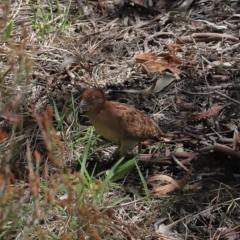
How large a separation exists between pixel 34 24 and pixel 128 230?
9.90 ft

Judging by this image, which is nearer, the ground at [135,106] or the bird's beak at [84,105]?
the ground at [135,106]

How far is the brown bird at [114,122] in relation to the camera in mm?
5625

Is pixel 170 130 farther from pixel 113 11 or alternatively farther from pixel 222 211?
pixel 113 11

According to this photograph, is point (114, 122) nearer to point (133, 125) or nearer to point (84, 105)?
point (133, 125)

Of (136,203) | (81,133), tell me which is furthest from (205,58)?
(136,203)

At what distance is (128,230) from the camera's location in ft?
16.2

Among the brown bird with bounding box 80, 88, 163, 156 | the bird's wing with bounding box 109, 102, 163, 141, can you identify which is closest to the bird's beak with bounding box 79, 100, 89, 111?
the brown bird with bounding box 80, 88, 163, 156

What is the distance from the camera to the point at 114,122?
564cm

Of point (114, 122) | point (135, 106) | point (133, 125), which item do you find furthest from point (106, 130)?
point (135, 106)

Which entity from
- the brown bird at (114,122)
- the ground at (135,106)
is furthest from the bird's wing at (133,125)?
the ground at (135,106)

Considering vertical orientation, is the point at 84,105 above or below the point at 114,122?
above

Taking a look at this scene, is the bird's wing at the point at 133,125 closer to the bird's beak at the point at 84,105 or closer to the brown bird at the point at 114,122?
the brown bird at the point at 114,122

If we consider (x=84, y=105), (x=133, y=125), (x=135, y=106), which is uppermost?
(x=84, y=105)

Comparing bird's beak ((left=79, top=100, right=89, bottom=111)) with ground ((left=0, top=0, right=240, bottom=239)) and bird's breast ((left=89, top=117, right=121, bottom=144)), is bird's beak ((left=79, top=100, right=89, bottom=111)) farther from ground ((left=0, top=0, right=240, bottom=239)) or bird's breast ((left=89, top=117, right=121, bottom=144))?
ground ((left=0, top=0, right=240, bottom=239))
